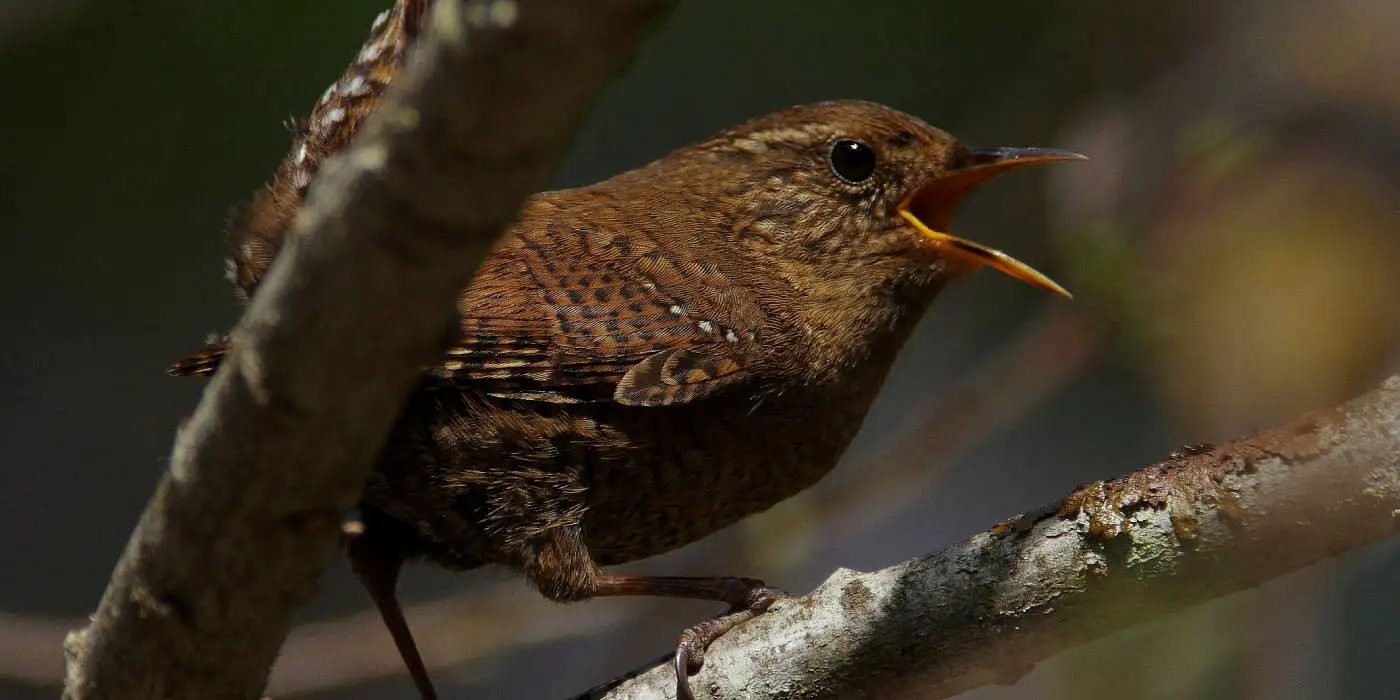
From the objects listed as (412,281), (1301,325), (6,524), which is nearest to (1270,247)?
(1301,325)

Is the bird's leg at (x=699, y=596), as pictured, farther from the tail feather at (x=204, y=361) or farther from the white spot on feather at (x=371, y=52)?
the white spot on feather at (x=371, y=52)

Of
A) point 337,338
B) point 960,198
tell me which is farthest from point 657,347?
point 337,338

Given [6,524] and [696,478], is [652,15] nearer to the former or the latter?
[696,478]

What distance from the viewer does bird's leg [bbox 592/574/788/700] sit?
2.51 m

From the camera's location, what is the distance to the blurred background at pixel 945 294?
2.79 m

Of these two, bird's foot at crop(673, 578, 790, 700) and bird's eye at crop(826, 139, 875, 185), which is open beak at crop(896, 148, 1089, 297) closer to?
bird's eye at crop(826, 139, 875, 185)

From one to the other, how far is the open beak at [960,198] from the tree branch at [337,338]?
1.73 metres

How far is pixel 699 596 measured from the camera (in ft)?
9.57

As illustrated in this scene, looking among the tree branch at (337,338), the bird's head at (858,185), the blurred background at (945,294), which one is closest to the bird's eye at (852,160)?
the bird's head at (858,185)

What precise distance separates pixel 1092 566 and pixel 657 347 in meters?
1.21

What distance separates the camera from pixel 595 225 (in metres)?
3.29

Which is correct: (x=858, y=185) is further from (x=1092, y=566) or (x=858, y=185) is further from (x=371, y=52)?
(x=1092, y=566)

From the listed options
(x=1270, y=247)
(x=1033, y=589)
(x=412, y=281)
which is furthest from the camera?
(x=1270, y=247)

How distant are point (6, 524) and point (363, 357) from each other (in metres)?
4.74
